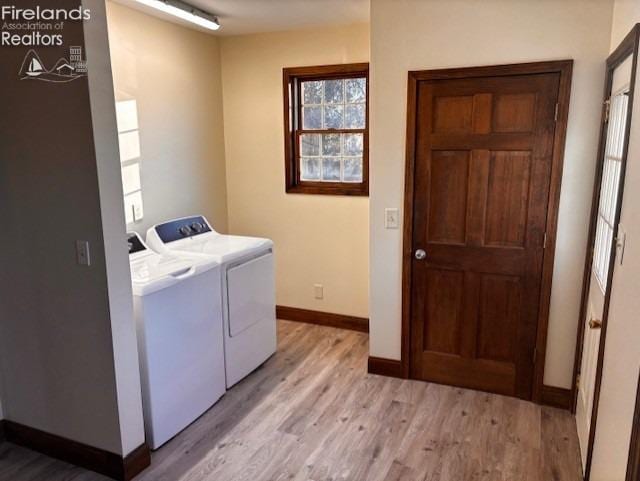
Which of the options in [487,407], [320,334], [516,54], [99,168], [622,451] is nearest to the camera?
[622,451]

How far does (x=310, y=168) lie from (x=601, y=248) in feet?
8.03

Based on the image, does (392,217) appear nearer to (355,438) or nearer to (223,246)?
(223,246)

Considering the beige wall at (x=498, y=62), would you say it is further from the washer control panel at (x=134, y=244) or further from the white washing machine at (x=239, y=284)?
the washer control panel at (x=134, y=244)

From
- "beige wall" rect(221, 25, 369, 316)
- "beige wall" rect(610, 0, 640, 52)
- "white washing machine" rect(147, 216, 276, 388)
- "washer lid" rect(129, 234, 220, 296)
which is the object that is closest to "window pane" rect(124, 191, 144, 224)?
"white washing machine" rect(147, 216, 276, 388)

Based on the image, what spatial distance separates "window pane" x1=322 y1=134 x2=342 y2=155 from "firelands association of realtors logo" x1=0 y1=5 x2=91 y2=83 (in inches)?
91.7

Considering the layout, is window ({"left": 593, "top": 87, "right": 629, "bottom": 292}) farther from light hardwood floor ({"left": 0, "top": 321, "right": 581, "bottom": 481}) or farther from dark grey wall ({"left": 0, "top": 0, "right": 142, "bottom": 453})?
dark grey wall ({"left": 0, "top": 0, "right": 142, "bottom": 453})

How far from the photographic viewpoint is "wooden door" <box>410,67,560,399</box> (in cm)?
274

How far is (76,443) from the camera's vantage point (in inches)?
95.6

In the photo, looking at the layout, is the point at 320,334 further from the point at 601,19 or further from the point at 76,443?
the point at 601,19

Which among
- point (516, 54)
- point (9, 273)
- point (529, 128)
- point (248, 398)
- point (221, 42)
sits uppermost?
point (221, 42)

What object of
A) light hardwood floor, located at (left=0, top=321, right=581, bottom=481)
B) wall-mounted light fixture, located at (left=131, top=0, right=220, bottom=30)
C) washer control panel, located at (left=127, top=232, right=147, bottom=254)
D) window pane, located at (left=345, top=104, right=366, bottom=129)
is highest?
wall-mounted light fixture, located at (left=131, top=0, right=220, bottom=30)

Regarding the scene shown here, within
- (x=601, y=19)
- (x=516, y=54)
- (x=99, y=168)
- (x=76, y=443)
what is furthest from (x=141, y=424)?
(x=601, y=19)

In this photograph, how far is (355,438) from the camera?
2648 millimetres

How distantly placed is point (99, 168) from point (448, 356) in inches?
93.7
